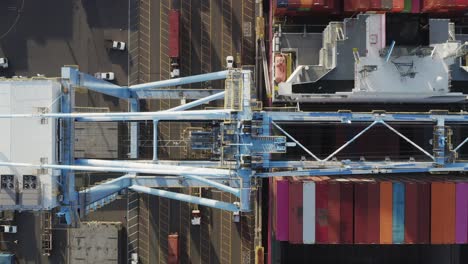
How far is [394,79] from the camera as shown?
30.2 meters

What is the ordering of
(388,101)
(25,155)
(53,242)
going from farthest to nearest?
1. (53,242)
2. (388,101)
3. (25,155)

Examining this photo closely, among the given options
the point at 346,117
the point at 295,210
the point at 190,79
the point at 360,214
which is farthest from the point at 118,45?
the point at 360,214

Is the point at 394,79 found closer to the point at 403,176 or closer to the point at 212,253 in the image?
the point at 403,176

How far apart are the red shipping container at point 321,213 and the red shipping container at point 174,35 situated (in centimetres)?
1779

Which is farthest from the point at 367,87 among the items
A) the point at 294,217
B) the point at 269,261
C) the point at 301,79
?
the point at 269,261

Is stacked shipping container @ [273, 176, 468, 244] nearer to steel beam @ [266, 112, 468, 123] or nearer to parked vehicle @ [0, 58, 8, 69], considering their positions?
steel beam @ [266, 112, 468, 123]

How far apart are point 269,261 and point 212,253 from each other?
→ 622 centimetres

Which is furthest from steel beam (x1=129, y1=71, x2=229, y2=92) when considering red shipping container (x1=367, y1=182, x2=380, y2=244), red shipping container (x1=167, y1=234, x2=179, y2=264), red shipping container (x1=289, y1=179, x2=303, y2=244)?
red shipping container (x1=367, y1=182, x2=380, y2=244)

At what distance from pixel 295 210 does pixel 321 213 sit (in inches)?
80.1

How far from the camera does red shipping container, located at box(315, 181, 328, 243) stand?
30406 millimetres

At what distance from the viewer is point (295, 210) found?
30.5 metres

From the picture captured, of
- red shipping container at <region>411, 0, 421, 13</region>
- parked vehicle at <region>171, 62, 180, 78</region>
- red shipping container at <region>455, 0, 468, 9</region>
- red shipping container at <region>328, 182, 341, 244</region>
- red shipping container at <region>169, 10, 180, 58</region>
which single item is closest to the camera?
red shipping container at <region>328, 182, 341, 244</region>

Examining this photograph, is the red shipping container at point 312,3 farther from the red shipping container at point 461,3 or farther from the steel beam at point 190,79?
the red shipping container at point 461,3

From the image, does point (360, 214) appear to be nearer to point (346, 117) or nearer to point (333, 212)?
point (333, 212)
